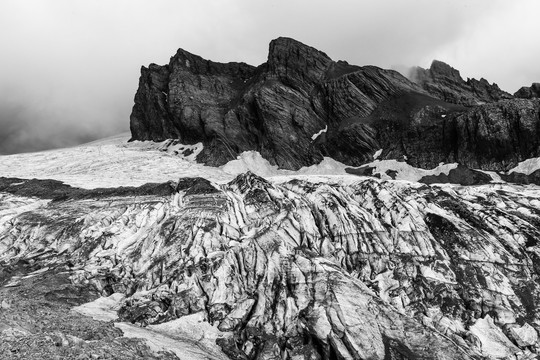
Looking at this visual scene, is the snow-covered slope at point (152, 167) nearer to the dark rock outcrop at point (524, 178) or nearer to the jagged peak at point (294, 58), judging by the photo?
the dark rock outcrop at point (524, 178)

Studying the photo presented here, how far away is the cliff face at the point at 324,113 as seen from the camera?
10606 centimetres

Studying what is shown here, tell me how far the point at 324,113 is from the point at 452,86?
70355mm

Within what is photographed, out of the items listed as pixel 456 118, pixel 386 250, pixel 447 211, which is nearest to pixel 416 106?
pixel 456 118

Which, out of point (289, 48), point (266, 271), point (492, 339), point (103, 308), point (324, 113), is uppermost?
point (289, 48)

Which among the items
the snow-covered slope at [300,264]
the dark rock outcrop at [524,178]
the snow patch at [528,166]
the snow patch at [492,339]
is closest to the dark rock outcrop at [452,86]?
the snow patch at [528,166]

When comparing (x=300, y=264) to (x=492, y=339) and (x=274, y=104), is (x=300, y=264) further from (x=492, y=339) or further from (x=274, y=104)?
(x=274, y=104)

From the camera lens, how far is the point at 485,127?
105375mm

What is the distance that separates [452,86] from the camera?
16900 cm

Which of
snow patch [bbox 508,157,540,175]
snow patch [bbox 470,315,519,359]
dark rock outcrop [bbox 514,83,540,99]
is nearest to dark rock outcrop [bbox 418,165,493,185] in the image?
snow patch [bbox 508,157,540,175]

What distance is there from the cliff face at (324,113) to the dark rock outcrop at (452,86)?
2.08 ft

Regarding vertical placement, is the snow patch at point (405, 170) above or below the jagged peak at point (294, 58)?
below

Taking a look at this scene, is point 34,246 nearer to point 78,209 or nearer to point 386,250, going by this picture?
point 78,209

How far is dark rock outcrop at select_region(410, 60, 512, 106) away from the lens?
155 meters

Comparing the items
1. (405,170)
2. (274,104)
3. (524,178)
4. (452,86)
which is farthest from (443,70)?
(524,178)
